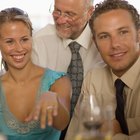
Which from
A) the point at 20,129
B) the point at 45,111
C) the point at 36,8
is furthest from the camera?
the point at 36,8

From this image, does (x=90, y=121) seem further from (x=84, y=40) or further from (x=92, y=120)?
(x=84, y=40)

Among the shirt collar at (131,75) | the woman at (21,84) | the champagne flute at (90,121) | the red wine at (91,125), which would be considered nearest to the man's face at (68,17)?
Result: the woman at (21,84)

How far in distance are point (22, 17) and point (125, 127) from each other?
755 mm

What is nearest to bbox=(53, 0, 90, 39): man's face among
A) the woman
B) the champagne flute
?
the woman

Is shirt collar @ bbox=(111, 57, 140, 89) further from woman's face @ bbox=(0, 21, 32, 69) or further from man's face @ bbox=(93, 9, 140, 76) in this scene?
woman's face @ bbox=(0, 21, 32, 69)

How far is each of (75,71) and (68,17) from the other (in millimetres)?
341

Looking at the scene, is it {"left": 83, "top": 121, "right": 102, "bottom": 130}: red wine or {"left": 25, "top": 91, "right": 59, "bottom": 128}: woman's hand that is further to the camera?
{"left": 25, "top": 91, "right": 59, "bottom": 128}: woman's hand

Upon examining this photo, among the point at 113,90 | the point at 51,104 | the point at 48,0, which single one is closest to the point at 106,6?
the point at 113,90

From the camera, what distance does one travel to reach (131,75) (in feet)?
5.10

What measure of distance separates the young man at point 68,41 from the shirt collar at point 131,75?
1.48 feet

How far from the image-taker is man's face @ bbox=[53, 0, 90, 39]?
204cm

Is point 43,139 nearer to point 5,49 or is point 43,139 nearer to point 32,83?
point 32,83

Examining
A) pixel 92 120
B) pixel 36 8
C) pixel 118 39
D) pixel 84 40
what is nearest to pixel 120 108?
pixel 118 39

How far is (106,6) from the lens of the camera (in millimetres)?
1660
